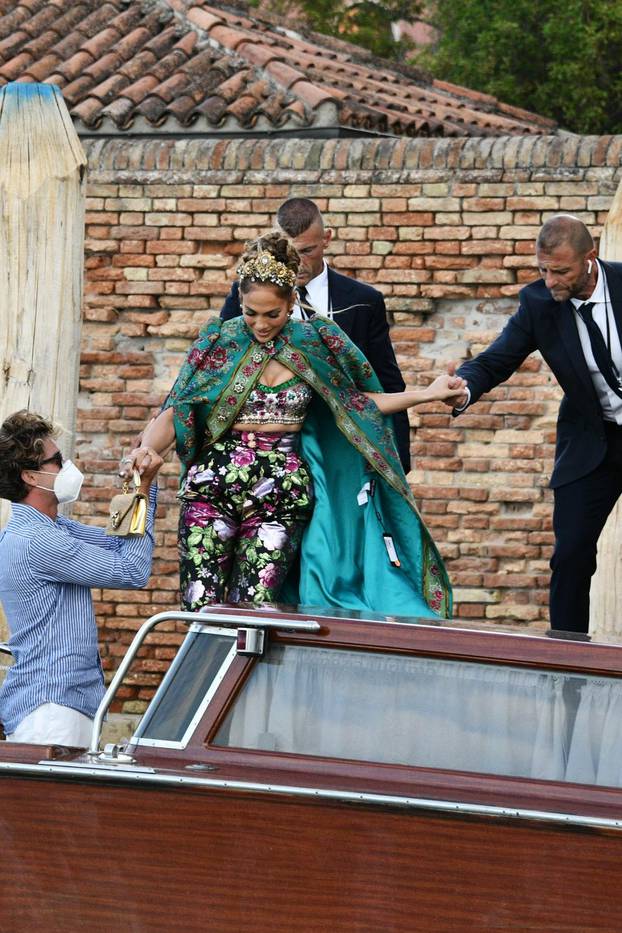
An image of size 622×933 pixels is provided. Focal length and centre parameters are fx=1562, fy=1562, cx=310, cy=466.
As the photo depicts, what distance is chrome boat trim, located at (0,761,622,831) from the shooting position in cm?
329

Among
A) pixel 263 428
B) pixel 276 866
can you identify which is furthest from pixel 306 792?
pixel 263 428

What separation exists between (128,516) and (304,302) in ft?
4.81

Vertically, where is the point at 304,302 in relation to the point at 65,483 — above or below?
above

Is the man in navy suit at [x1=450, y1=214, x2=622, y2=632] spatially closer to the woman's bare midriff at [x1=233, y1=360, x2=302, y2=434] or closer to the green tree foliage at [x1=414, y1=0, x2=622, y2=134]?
the woman's bare midriff at [x1=233, y1=360, x2=302, y2=434]

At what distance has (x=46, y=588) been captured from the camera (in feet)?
15.4

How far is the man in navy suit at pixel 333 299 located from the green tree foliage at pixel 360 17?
15.6 metres

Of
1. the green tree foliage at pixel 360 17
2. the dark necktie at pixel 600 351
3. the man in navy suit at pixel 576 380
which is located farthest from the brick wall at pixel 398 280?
the green tree foliage at pixel 360 17

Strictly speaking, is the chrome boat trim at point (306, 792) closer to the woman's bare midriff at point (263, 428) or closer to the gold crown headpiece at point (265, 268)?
the woman's bare midriff at point (263, 428)

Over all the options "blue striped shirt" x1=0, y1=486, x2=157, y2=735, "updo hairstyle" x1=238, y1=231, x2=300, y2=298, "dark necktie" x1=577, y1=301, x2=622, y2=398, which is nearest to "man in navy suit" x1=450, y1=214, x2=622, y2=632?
"dark necktie" x1=577, y1=301, x2=622, y2=398

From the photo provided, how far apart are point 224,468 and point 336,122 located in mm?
6238

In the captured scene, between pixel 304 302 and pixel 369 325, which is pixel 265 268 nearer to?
pixel 304 302

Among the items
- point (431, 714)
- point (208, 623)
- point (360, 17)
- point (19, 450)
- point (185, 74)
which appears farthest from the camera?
point (360, 17)

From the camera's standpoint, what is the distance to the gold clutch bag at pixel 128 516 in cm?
488

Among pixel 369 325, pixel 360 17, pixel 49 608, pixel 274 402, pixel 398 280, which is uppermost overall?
pixel 360 17
